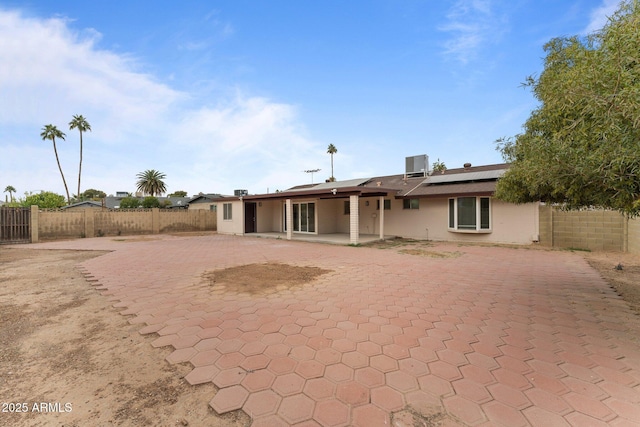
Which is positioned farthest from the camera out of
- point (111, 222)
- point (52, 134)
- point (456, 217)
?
point (52, 134)

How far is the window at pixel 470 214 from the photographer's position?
12.2m

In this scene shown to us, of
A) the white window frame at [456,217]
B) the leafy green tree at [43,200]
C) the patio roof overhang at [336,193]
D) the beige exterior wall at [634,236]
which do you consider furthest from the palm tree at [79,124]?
the beige exterior wall at [634,236]

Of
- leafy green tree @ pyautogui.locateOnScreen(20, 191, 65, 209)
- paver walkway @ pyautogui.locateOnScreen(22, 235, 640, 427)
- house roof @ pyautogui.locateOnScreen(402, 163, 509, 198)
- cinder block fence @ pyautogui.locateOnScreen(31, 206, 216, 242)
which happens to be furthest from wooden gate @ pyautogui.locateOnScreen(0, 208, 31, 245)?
house roof @ pyautogui.locateOnScreen(402, 163, 509, 198)

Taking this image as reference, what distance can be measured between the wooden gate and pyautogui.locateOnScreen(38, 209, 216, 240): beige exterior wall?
546 mm

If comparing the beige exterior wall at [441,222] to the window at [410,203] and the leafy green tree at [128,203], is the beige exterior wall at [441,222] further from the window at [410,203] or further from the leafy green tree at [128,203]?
the leafy green tree at [128,203]

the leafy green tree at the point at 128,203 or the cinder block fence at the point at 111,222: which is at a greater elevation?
the leafy green tree at the point at 128,203

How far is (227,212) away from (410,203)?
1240 cm

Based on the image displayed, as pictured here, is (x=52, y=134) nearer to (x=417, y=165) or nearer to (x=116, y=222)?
(x=116, y=222)

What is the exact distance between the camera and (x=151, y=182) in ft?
143

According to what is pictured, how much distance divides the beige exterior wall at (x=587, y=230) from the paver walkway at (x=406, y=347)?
21.0 ft

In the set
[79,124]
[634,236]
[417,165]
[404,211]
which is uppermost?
[79,124]

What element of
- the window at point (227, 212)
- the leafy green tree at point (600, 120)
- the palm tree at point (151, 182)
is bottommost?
the window at point (227, 212)

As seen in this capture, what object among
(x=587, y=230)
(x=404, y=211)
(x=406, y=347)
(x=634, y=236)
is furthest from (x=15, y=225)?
(x=634, y=236)

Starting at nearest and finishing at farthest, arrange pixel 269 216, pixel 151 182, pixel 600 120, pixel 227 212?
pixel 600 120 < pixel 269 216 < pixel 227 212 < pixel 151 182
